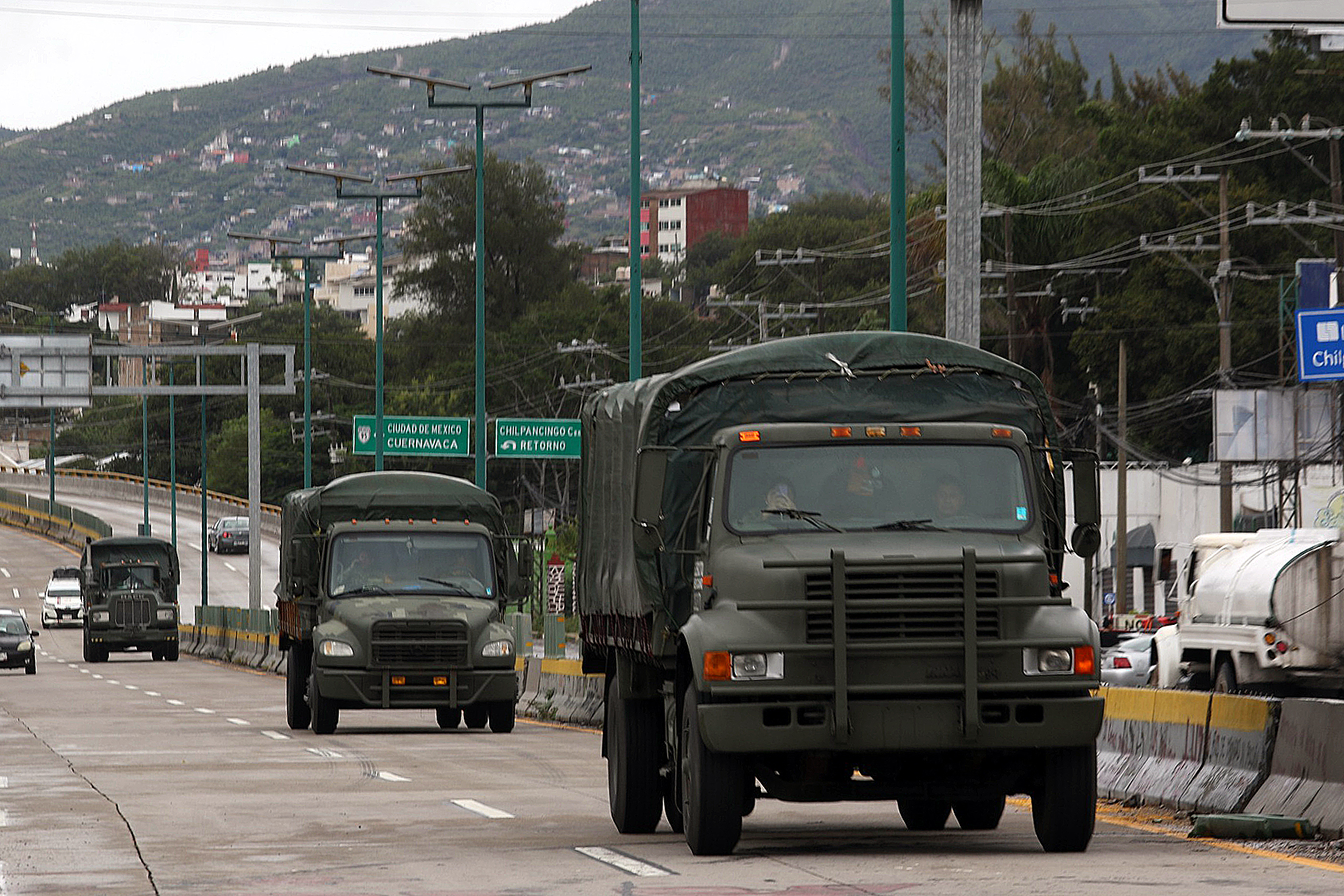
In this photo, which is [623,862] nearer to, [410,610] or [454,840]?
[454,840]

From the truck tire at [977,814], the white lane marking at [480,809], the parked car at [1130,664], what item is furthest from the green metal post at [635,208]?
the truck tire at [977,814]

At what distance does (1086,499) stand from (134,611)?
50966 millimetres

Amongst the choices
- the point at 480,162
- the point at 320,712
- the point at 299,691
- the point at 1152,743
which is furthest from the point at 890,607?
the point at 480,162

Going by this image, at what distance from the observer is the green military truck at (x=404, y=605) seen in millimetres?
26125

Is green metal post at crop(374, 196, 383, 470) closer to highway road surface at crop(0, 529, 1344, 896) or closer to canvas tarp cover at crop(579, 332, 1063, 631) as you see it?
highway road surface at crop(0, 529, 1344, 896)

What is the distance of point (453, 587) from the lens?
88.3 feet

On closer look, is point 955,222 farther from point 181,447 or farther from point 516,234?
point 181,447

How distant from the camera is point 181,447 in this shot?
161 meters

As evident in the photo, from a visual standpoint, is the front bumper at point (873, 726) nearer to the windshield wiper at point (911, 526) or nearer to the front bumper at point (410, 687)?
the windshield wiper at point (911, 526)

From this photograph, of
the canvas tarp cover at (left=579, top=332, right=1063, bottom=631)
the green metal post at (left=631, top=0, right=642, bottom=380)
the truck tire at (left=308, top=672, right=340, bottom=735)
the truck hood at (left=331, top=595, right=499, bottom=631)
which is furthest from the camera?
the green metal post at (left=631, top=0, right=642, bottom=380)

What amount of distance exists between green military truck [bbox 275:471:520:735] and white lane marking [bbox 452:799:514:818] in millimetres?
8851

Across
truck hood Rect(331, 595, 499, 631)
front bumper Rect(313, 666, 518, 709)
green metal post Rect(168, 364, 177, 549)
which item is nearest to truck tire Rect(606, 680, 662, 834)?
front bumper Rect(313, 666, 518, 709)

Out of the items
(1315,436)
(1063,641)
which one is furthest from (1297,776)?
(1315,436)

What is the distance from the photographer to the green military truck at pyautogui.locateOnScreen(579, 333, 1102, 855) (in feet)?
39.0
